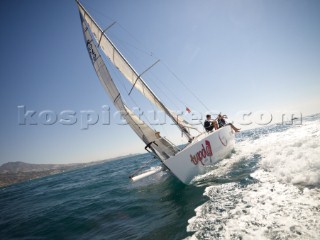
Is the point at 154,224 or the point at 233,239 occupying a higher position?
the point at 233,239

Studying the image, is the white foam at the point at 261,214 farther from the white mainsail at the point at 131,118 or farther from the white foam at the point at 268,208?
the white mainsail at the point at 131,118

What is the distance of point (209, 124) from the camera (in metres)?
12.3

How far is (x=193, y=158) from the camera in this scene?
8.99 metres

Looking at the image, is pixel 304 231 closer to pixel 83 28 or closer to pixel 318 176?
pixel 318 176

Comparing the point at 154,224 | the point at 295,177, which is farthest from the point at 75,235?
the point at 295,177

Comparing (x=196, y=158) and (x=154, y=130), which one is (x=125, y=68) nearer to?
(x=154, y=130)

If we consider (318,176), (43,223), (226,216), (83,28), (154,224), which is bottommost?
(43,223)

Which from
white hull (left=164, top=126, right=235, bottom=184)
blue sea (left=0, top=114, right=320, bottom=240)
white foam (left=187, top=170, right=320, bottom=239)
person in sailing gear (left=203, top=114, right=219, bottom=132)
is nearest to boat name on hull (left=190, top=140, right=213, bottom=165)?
white hull (left=164, top=126, right=235, bottom=184)

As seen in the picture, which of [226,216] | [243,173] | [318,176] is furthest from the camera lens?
[243,173]

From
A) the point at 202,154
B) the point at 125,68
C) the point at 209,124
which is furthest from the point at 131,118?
the point at 209,124

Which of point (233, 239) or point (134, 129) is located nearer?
point (233, 239)

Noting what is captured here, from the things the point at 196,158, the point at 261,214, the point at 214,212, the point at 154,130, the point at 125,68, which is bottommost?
the point at 214,212

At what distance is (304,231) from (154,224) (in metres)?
3.64

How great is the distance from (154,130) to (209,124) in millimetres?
3593
